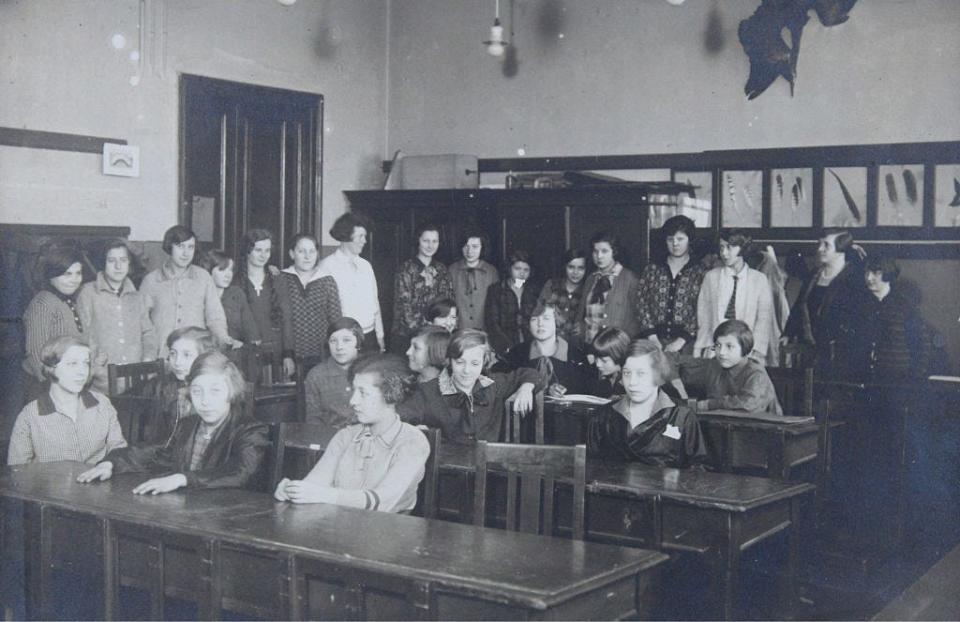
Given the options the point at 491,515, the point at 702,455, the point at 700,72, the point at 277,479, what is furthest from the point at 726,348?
the point at 700,72

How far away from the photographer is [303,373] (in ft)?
16.6

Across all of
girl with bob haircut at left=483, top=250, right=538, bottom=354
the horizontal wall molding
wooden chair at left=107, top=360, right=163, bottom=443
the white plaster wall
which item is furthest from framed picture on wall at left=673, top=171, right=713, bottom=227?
wooden chair at left=107, top=360, right=163, bottom=443

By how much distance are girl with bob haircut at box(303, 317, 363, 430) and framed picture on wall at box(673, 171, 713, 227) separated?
11.0ft

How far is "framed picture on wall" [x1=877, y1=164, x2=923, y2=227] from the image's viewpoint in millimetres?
6766

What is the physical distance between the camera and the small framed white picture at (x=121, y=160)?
6.70 metres

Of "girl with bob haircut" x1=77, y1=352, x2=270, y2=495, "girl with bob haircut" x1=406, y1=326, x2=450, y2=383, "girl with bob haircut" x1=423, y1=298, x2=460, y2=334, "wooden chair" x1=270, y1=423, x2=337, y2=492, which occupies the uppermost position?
"girl with bob haircut" x1=423, y1=298, x2=460, y2=334

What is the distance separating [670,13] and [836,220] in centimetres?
199

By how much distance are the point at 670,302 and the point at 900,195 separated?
5.74 feet

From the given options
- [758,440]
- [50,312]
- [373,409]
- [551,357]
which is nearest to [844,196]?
[551,357]

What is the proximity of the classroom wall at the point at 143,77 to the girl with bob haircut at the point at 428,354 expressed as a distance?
2741 millimetres

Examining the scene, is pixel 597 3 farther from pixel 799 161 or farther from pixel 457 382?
pixel 457 382

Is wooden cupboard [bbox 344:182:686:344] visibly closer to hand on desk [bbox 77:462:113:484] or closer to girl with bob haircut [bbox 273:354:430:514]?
girl with bob haircut [bbox 273:354:430:514]

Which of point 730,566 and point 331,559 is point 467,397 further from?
point 331,559

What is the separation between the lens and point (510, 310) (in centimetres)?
710
